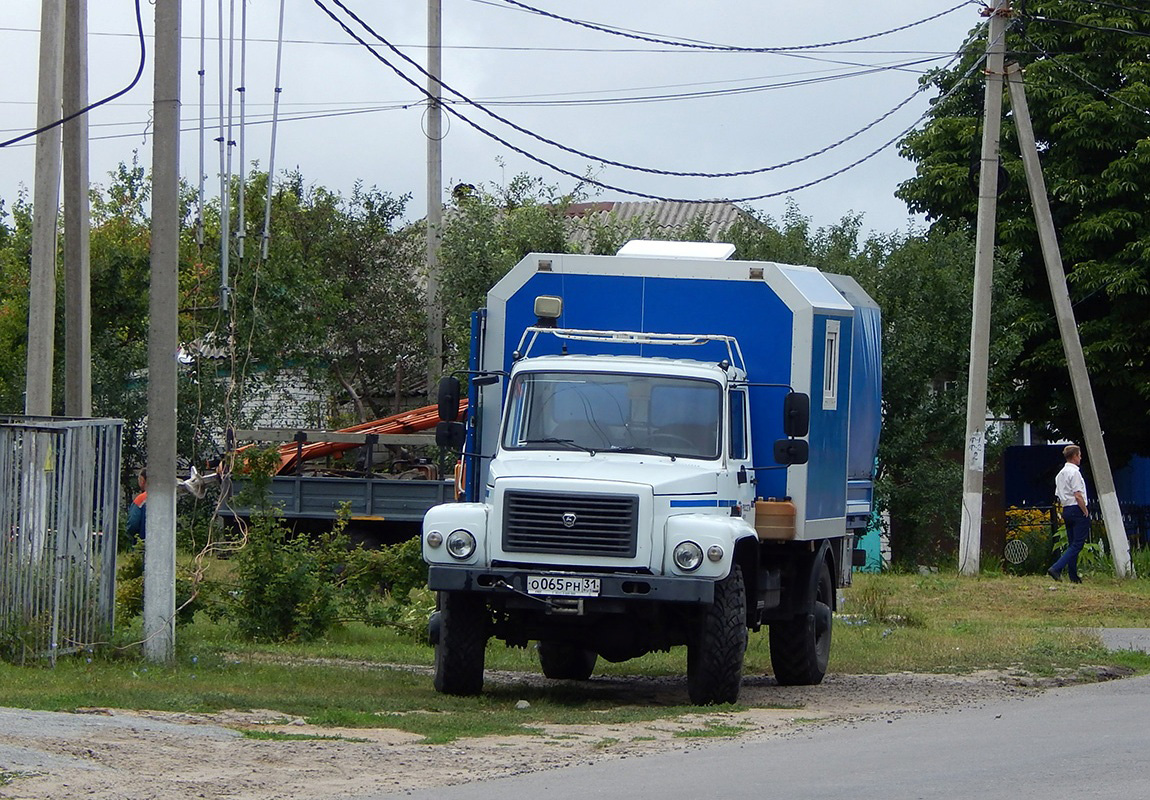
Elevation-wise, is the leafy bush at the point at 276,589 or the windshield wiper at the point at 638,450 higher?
the windshield wiper at the point at 638,450

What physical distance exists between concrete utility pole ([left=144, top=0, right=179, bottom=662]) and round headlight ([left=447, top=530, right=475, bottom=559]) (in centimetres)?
267

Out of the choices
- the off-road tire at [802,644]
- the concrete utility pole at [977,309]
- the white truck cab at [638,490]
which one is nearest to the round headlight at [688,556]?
the white truck cab at [638,490]

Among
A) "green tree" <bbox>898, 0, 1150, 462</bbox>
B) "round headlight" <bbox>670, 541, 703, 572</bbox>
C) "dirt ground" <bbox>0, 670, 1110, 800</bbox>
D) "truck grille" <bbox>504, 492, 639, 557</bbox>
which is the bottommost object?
"dirt ground" <bbox>0, 670, 1110, 800</bbox>

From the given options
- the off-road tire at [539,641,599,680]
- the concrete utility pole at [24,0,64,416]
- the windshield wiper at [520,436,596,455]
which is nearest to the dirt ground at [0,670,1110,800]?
the windshield wiper at [520,436,596,455]

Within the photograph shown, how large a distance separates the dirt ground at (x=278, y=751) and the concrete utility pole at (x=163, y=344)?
2.66 m

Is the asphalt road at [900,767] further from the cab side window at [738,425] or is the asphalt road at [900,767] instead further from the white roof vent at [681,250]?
the white roof vent at [681,250]

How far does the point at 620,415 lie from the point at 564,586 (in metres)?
1.48

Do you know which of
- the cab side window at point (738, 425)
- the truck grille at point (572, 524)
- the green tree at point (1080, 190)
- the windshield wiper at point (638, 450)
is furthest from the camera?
the green tree at point (1080, 190)

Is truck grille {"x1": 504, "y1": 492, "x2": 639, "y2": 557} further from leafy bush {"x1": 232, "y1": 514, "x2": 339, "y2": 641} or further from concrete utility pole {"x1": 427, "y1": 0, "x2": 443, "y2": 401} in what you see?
concrete utility pole {"x1": 427, "y1": 0, "x2": 443, "y2": 401}

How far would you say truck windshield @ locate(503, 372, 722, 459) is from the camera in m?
12.2

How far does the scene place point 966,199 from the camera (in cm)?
3309

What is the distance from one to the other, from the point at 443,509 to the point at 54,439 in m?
3.06

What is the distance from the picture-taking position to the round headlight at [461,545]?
11.6 metres

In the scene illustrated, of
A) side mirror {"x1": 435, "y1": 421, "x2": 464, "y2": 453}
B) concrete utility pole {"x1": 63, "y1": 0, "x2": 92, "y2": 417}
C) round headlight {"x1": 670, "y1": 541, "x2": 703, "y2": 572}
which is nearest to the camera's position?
round headlight {"x1": 670, "y1": 541, "x2": 703, "y2": 572}
